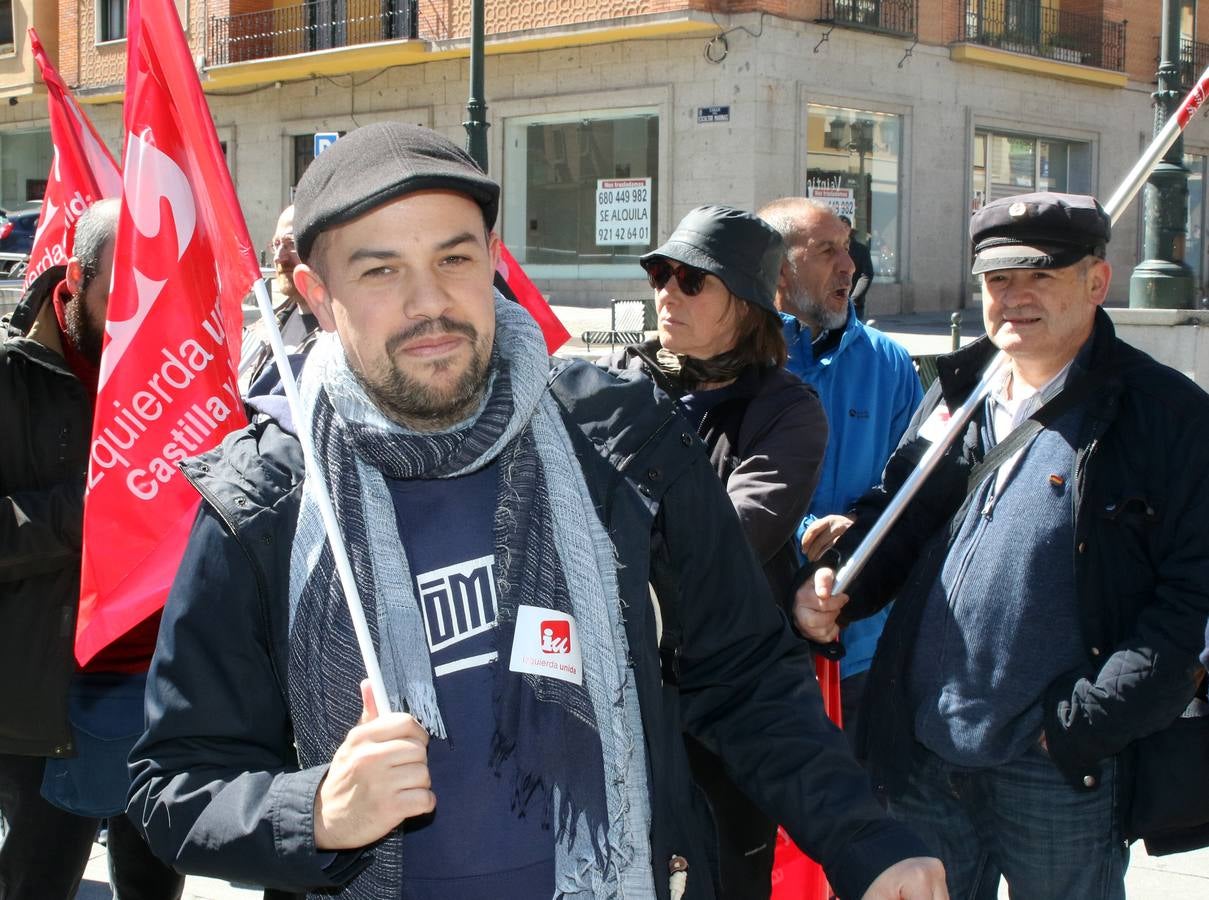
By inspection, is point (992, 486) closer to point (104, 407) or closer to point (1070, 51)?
point (104, 407)

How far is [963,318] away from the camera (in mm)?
22656

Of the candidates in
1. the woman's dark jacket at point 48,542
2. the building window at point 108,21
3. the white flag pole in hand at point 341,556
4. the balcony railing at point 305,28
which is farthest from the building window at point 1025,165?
the white flag pole in hand at point 341,556

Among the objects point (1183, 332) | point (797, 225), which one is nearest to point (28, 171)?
point (1183, 332)

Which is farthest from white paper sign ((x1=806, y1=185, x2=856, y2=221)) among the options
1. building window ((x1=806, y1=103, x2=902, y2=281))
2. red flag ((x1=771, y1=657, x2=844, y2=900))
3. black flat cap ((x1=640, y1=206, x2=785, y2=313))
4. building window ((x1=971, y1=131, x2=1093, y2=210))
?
red flag ((x1=771, y1=657, x2=844, y2=900))

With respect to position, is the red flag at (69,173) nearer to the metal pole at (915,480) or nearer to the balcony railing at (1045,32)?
the metal pole at (915,480)

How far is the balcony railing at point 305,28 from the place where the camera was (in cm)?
2486

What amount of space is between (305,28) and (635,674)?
25.9 metres

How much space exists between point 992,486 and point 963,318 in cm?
2039

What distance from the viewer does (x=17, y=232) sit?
23438 mm

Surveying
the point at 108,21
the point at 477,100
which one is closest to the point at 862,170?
the point at 477,100

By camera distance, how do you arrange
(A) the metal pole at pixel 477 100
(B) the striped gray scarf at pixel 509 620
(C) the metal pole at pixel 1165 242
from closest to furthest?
(B) the striped gray scarf at pixel 509 620, (C) the metal pole at pixel 1165 242, (A) the metal pole at pixel 477 100

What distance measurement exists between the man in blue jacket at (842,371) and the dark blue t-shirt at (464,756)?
2122mm

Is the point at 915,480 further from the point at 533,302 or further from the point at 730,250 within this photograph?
the point at 533,302

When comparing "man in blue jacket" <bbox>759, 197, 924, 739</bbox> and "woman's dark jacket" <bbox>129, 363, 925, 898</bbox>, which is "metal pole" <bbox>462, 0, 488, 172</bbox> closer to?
"man in blue jacket" <bbox>759, 197, 924, 739</bbox>
